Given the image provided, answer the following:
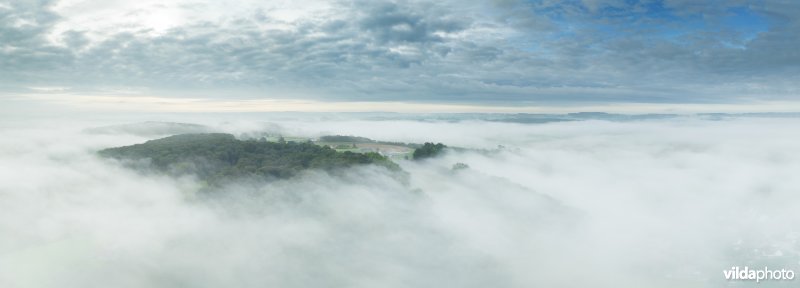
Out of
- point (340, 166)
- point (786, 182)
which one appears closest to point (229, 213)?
point (340, 166)

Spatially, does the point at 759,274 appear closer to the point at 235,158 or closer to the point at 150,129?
the point at 235,158

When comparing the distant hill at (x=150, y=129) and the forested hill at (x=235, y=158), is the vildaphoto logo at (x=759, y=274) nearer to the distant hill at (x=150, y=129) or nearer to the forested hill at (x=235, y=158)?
the forested hill at (x=235, y=158)

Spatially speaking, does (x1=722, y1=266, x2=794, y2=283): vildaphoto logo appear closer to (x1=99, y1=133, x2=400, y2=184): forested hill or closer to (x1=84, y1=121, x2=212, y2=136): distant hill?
(x1=99, y1=133, x2=400, y2=184): forested hill

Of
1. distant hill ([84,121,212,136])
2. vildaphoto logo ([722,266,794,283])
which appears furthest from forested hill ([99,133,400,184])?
vildaphoto logo ([722,266,794,283])

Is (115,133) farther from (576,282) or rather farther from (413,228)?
(576,282)

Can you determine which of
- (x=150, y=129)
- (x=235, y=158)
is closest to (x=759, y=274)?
(x=235, y=158)

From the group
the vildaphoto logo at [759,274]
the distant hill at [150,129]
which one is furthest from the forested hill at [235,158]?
the vildaphoto logo at [759,274]
